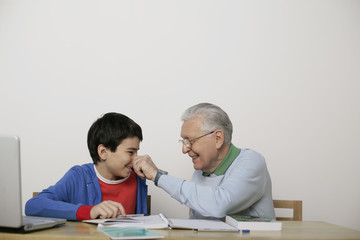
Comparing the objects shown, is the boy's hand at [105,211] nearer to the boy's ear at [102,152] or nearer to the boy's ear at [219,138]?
the boy's ear at [102,152]

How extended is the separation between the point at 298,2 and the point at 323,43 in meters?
0.38

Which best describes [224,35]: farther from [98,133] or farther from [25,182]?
[25,182]

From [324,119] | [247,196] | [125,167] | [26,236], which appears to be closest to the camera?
[26,236]

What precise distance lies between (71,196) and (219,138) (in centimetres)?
84

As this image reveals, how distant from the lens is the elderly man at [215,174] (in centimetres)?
183

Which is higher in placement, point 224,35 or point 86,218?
point 224,35

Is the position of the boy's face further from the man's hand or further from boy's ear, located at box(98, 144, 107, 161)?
the man's hand

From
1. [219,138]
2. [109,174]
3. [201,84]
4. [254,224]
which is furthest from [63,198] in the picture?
[201,84]

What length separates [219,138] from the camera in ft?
7.40

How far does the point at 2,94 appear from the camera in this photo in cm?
342

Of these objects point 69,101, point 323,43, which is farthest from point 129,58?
point 323,43

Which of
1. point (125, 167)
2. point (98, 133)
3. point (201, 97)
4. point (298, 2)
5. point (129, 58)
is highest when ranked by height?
point (298, 2)

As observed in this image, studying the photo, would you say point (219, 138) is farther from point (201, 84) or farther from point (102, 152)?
point (201, 84)

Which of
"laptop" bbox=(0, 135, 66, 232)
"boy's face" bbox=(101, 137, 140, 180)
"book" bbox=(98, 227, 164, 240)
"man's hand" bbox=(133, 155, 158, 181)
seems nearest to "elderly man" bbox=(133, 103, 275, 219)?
"man's hand" bbox=(133, 155, 158, 181)
